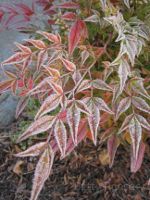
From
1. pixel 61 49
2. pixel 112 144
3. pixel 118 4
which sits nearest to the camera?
pixel 61 49

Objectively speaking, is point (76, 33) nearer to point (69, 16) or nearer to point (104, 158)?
point (69, 16)

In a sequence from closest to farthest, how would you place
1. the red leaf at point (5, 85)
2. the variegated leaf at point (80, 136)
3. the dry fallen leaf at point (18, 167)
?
the variegated leaf at point (80, 136) → the red leaf at point (5, 85) → the dry fallen leaf at point (18, 167)

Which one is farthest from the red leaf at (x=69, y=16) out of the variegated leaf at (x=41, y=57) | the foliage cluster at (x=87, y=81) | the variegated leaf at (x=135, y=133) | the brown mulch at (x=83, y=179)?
the brown mulch at (x=83, y=179)

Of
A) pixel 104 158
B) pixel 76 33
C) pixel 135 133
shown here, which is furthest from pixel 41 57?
pixel 104 158

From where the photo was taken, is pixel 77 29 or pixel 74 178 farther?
pixel 74 178

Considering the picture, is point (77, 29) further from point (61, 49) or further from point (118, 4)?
point (118, 4)

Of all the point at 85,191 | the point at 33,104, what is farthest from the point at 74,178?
the point at 33,104

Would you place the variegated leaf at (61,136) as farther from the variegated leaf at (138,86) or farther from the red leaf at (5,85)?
the red leaf at (5,85)
